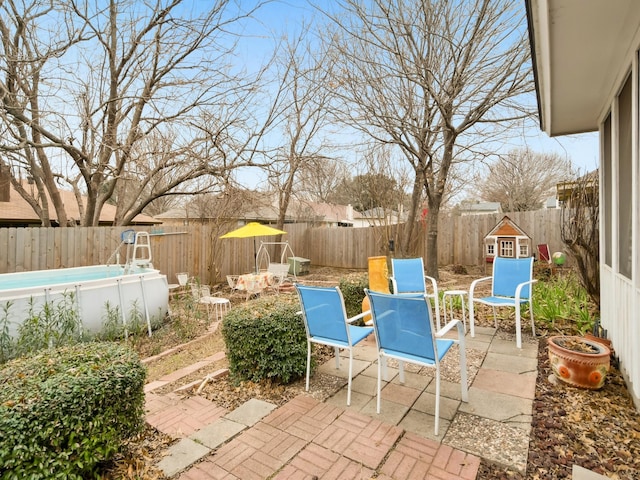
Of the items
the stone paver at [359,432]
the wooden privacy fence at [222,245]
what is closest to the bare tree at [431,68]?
the wooden privacy fence at [222,245]

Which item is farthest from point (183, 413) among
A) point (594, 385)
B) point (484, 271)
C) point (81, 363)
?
point (484, 271)

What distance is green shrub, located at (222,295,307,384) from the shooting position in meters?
2.89

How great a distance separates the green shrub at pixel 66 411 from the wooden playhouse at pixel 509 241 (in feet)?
28.9

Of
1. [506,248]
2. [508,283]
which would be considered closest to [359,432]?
[508,283]

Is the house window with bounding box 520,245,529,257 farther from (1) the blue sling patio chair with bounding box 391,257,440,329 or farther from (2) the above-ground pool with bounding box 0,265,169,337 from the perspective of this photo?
(2) the above-ground pool with bounding box 0,265,169,337

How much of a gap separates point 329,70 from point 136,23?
400 cm

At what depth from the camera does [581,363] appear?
2730 millimetres

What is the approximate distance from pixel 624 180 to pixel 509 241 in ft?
20.6

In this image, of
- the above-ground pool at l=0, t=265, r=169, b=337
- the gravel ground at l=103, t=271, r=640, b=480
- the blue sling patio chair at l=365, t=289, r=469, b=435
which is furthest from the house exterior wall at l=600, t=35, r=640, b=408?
the above-ground pool at l=0, t=265, r=169, b=337

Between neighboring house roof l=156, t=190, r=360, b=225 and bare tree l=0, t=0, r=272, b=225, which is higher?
bare tree l=0, t=0, r=272, b=225

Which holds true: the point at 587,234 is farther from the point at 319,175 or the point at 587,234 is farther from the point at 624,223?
the point at 319,175

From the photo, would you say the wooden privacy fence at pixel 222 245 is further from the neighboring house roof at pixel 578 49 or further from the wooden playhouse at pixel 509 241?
the neighboring house roof at pixel 578 49

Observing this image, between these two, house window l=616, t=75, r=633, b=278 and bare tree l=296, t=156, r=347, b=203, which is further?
bare tree l=296, t=156, r=347, b=203

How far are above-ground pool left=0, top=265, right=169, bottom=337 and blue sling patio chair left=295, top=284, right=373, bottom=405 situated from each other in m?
3.18
